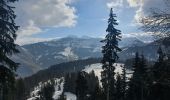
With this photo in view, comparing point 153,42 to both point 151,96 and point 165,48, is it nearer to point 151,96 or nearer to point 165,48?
point 165,48

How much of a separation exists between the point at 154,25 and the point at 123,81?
7058cm

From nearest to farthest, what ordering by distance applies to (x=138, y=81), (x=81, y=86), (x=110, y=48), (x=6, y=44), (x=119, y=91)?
1. (x=6, y=44)
2. (x=110, y=48)
3. (x=138, y=81)
4. (x=119, y=91)
5. (x=81, y=86)

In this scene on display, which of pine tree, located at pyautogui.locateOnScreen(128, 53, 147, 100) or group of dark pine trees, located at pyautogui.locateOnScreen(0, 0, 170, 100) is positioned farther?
pine tree, located at pyautogui.locateOnScreen(128, 53, 147, 100)

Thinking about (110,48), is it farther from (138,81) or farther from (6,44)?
(6,44)

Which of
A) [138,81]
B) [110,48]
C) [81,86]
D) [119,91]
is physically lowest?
[119,91]

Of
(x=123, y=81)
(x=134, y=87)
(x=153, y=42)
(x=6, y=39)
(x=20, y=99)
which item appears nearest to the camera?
(x=153, y=42)

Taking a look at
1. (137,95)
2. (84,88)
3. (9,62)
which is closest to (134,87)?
(137,95)

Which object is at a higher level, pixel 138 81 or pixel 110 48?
pixel 110 48

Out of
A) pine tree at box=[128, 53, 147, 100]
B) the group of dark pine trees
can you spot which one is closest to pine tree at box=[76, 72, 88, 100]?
the group of dark pine trees

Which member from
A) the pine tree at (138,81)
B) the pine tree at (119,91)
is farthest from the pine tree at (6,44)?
the pine tree at (119,91)

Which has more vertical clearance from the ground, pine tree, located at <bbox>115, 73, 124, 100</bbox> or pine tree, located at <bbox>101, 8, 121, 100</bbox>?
pine tree, located at <bbox>101, 8, 121, 100</bbox>

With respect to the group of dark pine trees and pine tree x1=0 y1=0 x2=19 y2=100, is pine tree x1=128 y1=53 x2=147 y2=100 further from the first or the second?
pine tree x1=0 y1=0 x2=19 y2=100

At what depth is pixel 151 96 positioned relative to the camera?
65.6 meters

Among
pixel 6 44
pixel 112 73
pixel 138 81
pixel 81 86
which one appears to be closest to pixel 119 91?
pixel 81 86
